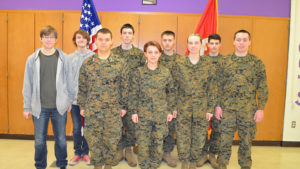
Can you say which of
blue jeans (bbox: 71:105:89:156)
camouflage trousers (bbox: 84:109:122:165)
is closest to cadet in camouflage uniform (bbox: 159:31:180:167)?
camouflage trousers (bbox: 84:109:122:165)

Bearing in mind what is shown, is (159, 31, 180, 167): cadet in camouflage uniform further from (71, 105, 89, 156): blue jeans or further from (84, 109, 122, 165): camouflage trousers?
(71, 105, 89, 156): blue jeans

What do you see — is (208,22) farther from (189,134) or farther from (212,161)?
(212,161)

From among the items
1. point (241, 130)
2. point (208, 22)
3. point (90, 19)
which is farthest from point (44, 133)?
point (208, 22)

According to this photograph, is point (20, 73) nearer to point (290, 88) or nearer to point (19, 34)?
point (19, 34)

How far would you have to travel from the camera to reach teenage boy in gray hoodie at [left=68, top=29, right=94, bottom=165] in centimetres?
291

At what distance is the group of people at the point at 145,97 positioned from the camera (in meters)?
2.42

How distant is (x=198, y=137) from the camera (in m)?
2.66

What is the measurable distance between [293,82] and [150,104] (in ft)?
10.3

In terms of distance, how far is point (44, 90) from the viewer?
8.13ft

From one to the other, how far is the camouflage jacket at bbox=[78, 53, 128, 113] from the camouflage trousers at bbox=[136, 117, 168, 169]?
1.13 feet

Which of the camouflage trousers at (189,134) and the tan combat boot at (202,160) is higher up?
the camouflage trousers at (189,134)

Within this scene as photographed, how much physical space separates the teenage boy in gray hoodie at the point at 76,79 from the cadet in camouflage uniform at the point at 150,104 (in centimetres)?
90

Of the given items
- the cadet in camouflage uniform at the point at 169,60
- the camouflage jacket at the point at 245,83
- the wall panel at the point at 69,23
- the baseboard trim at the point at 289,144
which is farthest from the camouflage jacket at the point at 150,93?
the baseboard trim at the point at 289,144

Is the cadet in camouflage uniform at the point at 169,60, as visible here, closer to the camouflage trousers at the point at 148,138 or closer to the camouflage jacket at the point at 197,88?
the camouflage jacket at the point at 197,88
